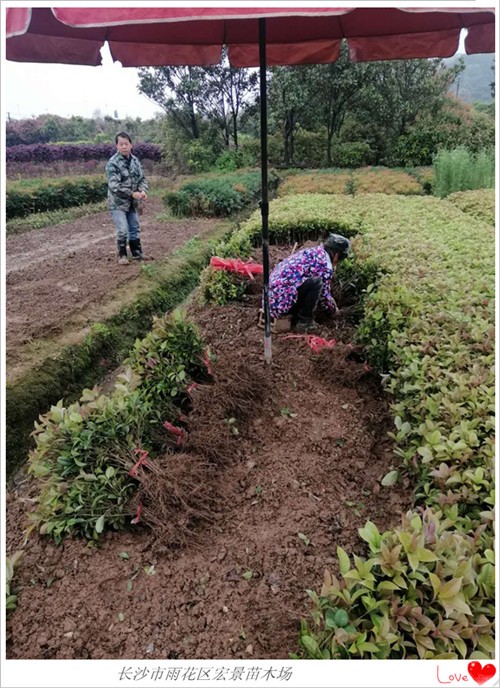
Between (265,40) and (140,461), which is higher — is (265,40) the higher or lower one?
the higher one

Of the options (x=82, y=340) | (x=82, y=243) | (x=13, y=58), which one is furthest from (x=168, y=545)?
(x=82, y=243)

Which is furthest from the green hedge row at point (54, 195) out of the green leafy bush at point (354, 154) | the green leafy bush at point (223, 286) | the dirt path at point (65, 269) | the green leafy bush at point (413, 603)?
the green leafy bush at point (413, 603)

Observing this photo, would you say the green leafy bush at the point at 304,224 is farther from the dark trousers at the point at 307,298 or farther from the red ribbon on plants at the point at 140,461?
the red ribbon on plants at the point at 140,461

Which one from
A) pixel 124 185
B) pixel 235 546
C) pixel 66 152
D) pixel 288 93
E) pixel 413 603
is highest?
pixel 288 93

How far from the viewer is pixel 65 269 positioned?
665cm

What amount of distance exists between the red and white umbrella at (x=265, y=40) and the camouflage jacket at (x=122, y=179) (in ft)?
8.47

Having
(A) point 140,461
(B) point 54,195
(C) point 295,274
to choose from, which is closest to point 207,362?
(A) point 140,461

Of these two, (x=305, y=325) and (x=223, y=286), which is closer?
(x=305, y=325)

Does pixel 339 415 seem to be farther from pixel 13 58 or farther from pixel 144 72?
pixel 144 72

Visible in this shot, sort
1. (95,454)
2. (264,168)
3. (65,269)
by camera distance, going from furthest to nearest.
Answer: (65,269), (264,168), (95,454)

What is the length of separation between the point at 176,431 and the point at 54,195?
38.6 ft

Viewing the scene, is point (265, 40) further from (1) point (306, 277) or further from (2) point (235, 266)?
(2) point (235, 266)

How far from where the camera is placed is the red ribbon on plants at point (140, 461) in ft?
7.88

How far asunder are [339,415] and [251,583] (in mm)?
1386
